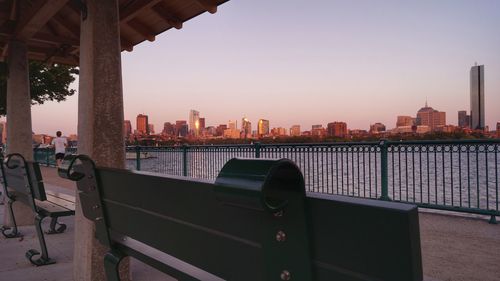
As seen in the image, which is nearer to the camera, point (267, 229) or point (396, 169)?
point (267, 229)

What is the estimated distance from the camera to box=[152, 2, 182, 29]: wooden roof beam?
5.53m

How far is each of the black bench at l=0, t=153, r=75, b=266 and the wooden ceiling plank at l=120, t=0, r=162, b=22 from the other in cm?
217

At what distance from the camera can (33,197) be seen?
16.2 feet

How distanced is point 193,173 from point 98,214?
9289mm

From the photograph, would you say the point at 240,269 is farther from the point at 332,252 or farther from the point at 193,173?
the point at 193,173

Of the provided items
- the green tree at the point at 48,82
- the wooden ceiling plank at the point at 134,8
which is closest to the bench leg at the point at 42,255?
the wooden ceiling plank at the point at 134,8

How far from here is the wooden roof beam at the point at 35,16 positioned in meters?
5.21

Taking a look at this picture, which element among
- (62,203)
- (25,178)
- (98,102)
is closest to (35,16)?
(25,178)

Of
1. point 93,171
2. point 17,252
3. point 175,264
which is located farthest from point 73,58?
point 175,264

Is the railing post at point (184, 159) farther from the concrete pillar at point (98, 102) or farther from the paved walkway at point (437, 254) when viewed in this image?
the concrete pillar at point (98, 102)

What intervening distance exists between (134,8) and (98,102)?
6.60 ft

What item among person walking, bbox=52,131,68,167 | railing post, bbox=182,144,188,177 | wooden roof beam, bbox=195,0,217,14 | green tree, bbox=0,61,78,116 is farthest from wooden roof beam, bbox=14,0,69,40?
person walking, bbox=52,131,68,167

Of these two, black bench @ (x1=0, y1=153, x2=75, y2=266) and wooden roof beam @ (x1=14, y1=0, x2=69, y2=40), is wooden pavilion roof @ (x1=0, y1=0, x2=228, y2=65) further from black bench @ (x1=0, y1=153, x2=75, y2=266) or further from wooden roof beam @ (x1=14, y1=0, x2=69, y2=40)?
black bench @ (x1=0, y1=153, x2=75, y2=266)

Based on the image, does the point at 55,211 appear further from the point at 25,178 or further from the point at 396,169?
the point at 396,169
